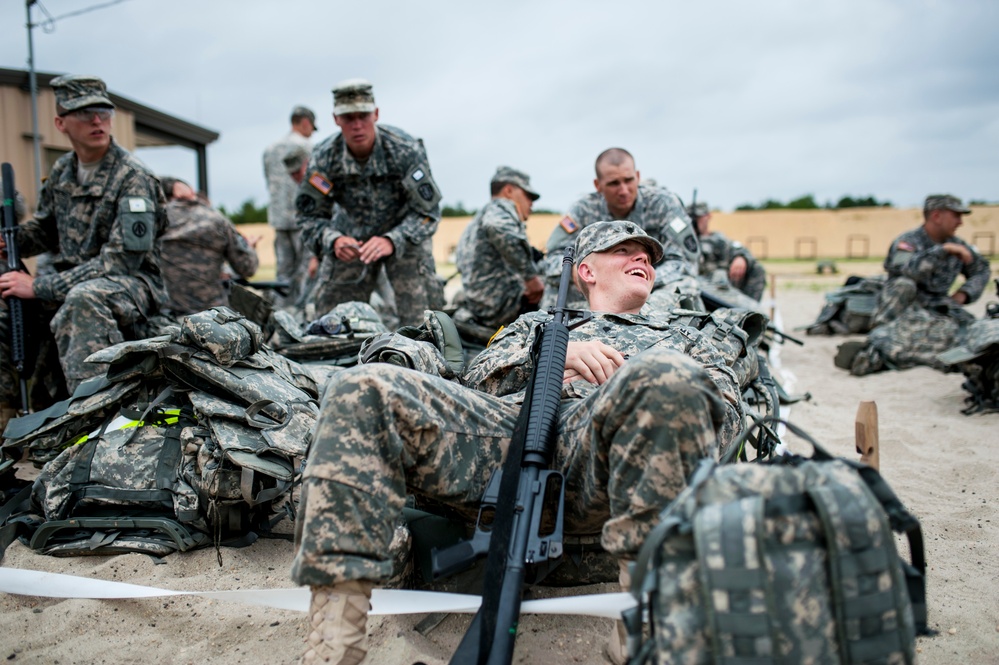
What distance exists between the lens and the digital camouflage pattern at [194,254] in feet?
20.7

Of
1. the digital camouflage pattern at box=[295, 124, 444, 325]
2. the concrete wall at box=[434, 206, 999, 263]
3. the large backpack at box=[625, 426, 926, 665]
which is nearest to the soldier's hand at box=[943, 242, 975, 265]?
the digital camouflage pattern at box=[295, 124, 444, 325]

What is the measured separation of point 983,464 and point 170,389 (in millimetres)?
4169

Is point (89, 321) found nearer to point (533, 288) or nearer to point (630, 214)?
point (533, 288)

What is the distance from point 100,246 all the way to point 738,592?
4.46 metres

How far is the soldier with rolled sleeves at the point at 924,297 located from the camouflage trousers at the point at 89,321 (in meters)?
6.21

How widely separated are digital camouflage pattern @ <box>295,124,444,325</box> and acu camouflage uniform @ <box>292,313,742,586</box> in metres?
3.56

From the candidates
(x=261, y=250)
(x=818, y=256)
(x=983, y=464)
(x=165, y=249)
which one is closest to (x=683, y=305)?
(x=983, y=464)

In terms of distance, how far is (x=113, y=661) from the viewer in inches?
91.0

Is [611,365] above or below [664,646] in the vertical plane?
above

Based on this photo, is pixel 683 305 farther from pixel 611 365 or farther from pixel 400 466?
pixel 400 466

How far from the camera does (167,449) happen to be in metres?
3.12

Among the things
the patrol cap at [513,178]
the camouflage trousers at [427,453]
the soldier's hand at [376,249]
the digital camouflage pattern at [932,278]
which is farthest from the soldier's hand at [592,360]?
the digital camouflage pattern at [932,278]

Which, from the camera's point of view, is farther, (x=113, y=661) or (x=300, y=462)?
(x=300, y=462)

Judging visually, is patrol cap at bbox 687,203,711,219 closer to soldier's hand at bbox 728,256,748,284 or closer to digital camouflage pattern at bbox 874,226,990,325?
soldier's hand at bbox 728,256,748,284
